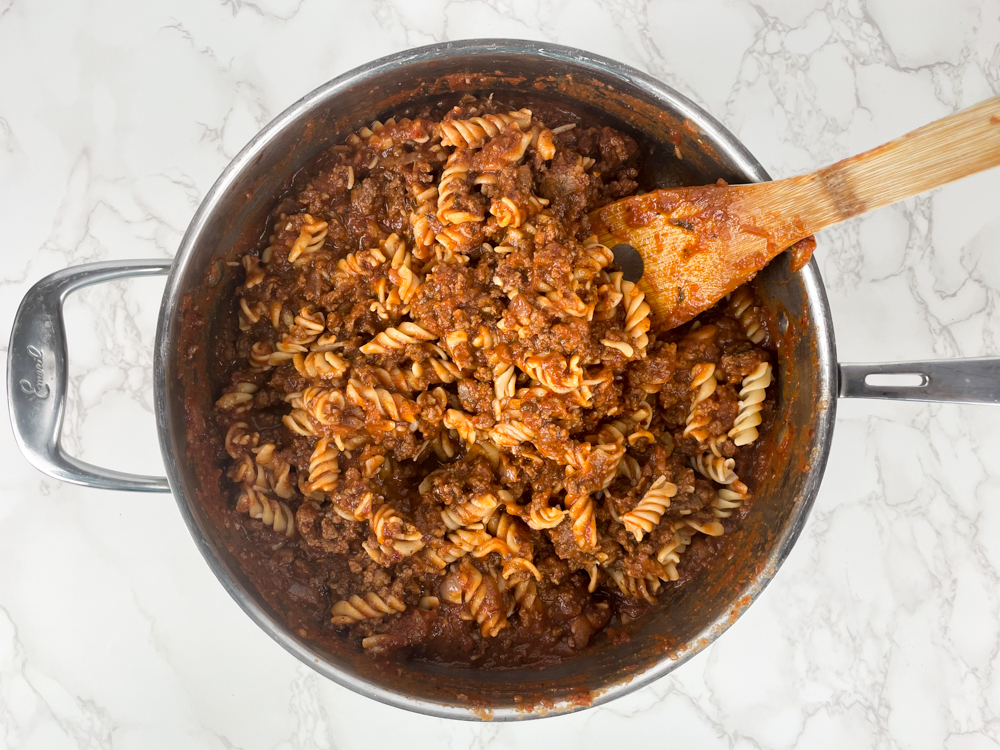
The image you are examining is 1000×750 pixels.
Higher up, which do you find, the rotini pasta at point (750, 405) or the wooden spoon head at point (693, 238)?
the wooden spoon head at point (693, 238)

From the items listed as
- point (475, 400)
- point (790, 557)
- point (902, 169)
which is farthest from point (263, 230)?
Result: point (790, 557)

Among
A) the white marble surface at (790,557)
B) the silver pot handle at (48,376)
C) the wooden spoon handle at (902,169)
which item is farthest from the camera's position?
the white marble surface at (790,557)

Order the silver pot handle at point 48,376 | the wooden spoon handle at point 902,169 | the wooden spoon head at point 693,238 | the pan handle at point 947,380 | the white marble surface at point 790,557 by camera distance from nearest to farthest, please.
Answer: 1. the wooden spoon handle at point 902,169
2. the pan handle at point 947,380
3. the wooden spoon head at point 693,238
4. the silver pot handle at point 48,376
5. the white marble surface at point 790,557

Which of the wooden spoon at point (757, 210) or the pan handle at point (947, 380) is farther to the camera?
the pan handle at point (947, 380)

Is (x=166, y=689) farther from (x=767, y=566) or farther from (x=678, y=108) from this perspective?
(x=678, y=108)

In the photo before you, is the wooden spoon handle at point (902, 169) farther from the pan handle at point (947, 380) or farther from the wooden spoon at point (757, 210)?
the pan handle at point (947, 380)

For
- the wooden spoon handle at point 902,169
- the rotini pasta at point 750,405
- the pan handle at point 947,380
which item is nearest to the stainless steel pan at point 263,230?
the pan handle at point 947,380

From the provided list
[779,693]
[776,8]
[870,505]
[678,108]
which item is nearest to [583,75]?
[678,108]
